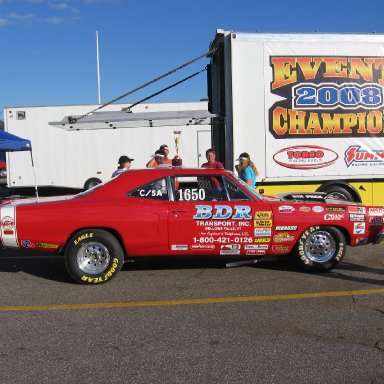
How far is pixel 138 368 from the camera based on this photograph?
368 cm

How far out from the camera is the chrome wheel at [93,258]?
598 cm

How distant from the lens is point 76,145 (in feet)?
53.2

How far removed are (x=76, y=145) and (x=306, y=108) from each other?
9.25 meters

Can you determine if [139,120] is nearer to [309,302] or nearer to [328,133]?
[328,133]

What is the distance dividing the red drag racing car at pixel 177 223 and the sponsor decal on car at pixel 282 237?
1cm

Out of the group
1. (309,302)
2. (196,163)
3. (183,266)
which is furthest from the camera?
(196,163)

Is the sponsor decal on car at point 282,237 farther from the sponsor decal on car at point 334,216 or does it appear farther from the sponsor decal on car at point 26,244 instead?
the sponsor decal on car at point 26,244

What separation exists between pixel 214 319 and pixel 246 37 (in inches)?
235

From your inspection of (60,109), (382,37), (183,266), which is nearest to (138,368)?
(183,266)

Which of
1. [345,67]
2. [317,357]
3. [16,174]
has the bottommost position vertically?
[317,357]

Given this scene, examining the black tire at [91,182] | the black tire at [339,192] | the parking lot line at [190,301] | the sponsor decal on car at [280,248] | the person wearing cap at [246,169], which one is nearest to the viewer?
the parking lot line at [190,301]

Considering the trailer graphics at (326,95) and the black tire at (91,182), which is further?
the black tire at (91,182)

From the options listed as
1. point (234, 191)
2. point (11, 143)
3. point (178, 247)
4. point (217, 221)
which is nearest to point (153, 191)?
point (178, 247)

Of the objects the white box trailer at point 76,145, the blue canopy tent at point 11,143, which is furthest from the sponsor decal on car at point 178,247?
the white box trailer at point 76,145
